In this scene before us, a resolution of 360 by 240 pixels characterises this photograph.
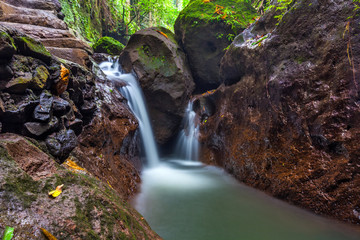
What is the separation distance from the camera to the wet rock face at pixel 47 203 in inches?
44.8

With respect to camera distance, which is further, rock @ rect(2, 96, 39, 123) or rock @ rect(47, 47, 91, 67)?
rock @ rect(47, 47, 91, 67)

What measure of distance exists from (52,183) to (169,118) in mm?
6467

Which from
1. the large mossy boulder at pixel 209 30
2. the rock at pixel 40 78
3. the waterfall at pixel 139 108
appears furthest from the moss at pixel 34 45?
the large mossy boulder at pixel 209 30

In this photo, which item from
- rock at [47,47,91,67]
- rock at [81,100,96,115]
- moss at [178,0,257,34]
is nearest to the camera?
rock at [81,100,96,115]

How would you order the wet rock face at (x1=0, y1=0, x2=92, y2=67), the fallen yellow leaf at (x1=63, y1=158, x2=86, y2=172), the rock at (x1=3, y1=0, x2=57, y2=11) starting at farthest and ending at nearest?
1. the rock at (x1=3, y1=0, x2=57, y2=11)
2. the wet rock face at (x1=0, y1=0, x2=92, y2=67)
3. the fallen yellow leaf at (x1=63, y1=158, x2=86, y2=172)

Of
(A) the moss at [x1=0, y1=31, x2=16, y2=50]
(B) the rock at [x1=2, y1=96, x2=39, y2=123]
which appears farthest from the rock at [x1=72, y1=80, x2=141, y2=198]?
(A) the moss at [x1=0, y1=31, x2=16, y2=50]

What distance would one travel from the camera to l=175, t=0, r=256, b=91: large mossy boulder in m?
7.84

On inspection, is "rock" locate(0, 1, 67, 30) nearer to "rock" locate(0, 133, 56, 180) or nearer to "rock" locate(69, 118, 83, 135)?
"rock" locate(69, 118, 83, 135)

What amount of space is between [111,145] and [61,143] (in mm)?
1887

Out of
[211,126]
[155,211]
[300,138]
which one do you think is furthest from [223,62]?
[155,211]

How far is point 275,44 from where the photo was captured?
4.15 meters

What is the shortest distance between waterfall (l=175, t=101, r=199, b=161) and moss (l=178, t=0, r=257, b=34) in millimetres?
3390

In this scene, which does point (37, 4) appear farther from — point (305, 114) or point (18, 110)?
point (305, 114)

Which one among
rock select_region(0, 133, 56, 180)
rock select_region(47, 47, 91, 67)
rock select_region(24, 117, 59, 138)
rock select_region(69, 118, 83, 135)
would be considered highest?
rock select_region(47, 47, 91, 67)
